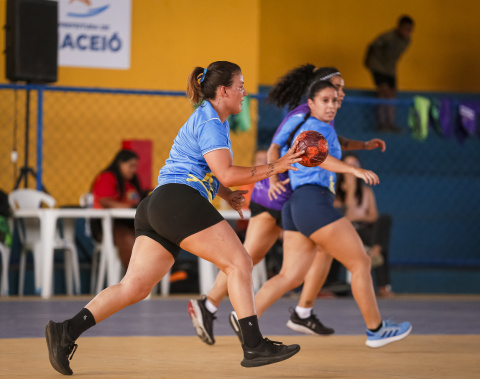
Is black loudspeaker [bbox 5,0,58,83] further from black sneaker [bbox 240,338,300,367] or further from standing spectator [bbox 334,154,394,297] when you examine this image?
black sneaker [bbox 240,338,300,367]

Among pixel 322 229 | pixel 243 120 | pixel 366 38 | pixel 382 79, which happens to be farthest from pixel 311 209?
pixel 366 38

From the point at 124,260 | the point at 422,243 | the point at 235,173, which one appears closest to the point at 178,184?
the point at 235,173

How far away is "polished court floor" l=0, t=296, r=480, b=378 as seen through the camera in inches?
175

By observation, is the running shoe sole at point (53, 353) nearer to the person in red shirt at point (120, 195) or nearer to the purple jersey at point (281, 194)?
the purple jersey at point (281, 194)

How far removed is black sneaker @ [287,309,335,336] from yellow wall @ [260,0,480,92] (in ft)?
26.8

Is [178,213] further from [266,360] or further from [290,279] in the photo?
[290,279]

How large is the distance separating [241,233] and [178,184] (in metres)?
5.64

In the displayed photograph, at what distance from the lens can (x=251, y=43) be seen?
11.9 metres

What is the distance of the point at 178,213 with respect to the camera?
423cm

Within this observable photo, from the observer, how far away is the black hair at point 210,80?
446 centimetres

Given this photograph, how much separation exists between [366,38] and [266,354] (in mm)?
10860

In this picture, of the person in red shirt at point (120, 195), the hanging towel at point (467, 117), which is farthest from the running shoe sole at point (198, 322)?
the hanging towel at point (467, 117)

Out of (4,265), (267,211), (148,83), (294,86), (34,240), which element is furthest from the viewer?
(148,83)

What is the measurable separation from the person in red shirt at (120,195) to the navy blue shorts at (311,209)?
13.5ft
